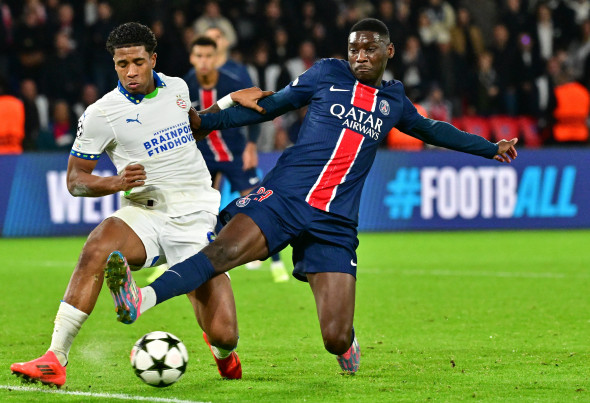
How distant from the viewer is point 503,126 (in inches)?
724

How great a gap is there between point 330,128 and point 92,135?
4.52 ft

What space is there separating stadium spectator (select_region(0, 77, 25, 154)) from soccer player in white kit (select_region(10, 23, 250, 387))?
9.91 metres

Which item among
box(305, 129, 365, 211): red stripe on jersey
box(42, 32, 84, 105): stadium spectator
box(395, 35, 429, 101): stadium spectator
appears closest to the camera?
box(305, 129, 365, 211): red stripe on jersey

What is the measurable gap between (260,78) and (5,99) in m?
4.28

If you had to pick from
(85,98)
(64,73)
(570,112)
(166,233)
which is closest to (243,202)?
(166,233)

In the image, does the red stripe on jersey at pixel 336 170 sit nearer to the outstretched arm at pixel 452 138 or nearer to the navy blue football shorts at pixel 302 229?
the navy blue football shorts at pixel 302 229

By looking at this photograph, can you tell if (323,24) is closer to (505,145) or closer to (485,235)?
(485,235)

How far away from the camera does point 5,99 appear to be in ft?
51.9

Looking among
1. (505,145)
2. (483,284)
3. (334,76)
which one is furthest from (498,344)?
(483,284)

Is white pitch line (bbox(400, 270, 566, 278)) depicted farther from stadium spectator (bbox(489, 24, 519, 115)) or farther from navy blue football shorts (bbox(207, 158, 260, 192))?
stadium spectator (bbox(489, 24, 519, 115))

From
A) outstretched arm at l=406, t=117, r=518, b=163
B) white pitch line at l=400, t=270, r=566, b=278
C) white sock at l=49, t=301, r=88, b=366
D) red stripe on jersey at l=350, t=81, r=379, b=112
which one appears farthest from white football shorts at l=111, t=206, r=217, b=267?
white pitch line at l=400, t=270, r=566, b=278

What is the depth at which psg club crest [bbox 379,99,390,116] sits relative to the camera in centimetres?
612

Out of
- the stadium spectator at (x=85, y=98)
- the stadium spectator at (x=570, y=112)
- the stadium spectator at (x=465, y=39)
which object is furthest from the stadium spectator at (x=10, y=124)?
the stadium spectator at (x=570, y=112)

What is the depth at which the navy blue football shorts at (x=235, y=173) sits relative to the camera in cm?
1040
